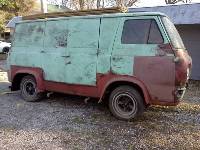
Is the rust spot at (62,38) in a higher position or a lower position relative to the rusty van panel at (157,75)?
higher

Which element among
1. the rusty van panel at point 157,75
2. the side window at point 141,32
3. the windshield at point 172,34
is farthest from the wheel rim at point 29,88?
the windshield at point 172,34

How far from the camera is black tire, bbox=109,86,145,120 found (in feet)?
25.3

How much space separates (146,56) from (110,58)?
0.88 metres

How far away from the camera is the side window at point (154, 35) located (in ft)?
24.1

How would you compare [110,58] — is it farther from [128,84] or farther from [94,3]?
[94,3]

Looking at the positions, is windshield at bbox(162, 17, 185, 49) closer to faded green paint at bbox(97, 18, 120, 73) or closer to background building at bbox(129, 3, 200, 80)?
faded green paint at bbox(97, 18, 120, 73)

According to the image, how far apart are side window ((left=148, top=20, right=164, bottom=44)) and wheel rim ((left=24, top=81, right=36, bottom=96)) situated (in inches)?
155

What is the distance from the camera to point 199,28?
15.0m

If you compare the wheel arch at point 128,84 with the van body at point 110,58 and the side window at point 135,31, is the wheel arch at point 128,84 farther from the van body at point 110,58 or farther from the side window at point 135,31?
the side window at point 135,31

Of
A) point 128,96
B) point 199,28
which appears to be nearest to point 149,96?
point 128,96

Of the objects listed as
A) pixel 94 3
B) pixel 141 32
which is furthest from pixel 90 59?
pixel 94 3

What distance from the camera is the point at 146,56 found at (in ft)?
24.3

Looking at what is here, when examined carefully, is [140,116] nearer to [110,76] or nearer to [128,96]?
[128,96]

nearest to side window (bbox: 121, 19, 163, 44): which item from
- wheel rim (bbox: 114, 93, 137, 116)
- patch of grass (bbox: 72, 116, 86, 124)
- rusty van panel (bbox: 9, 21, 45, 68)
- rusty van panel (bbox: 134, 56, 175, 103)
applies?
rusty van panel (bbox: 134, 56, 175, 103)
